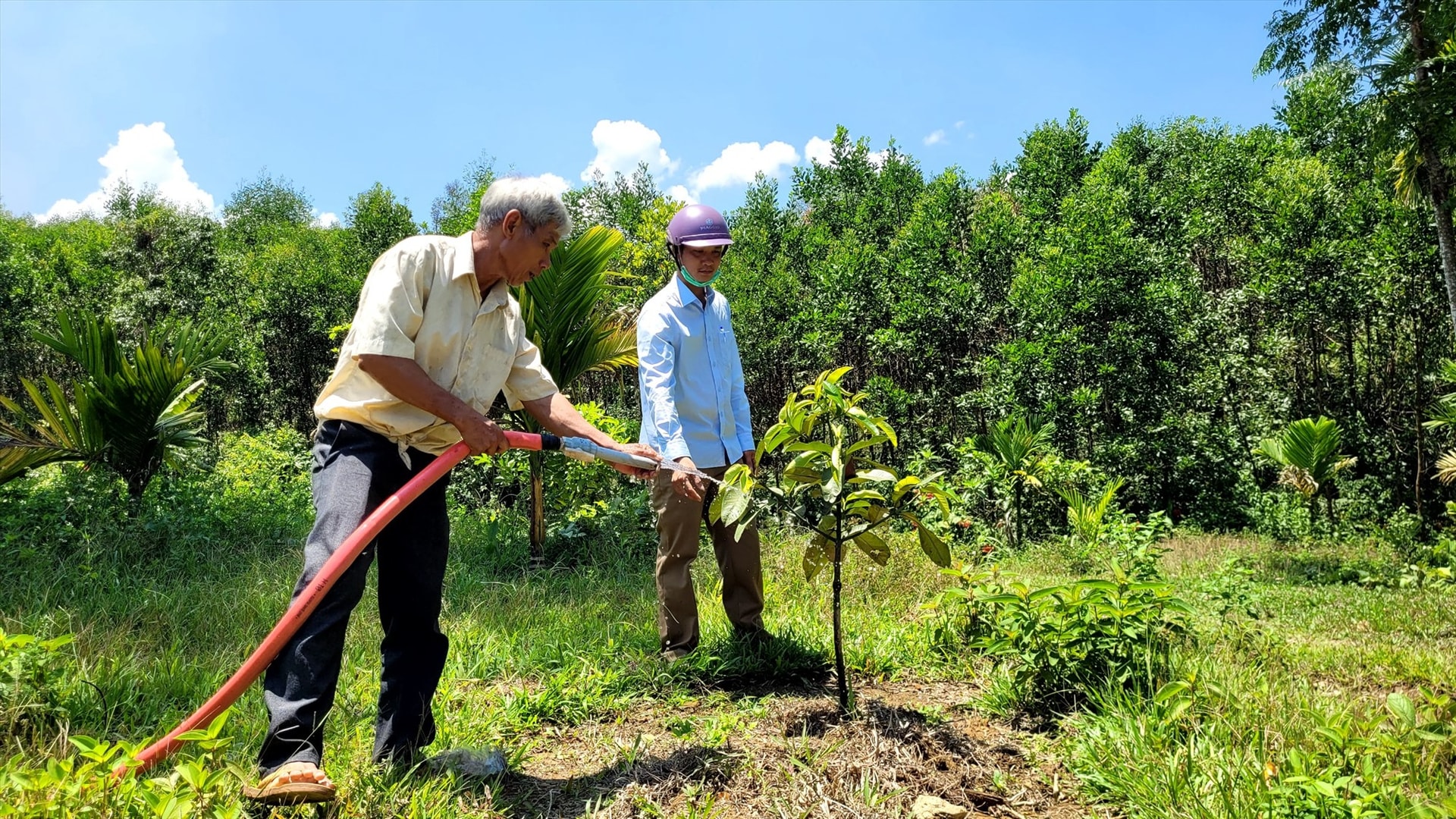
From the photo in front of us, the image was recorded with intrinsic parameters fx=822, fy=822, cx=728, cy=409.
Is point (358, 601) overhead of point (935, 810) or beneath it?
overhead

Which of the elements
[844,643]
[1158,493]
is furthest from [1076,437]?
[844,643]

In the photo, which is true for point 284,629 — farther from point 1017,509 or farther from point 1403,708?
point 1017,509

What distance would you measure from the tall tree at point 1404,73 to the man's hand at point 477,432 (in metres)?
7.00

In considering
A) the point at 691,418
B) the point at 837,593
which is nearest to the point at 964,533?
the point at 691,418

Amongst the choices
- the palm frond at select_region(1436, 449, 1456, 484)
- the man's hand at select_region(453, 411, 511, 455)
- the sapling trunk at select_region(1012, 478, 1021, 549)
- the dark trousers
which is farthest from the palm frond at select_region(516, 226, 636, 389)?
the palm frond at select_region(1436, 449, 1456, 484)

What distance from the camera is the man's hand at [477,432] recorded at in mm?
2369

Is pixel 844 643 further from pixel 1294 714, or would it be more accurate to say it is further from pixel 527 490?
pixel 527 490

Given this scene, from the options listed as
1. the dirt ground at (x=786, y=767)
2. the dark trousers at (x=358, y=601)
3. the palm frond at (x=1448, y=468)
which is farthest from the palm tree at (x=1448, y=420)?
the dark trousers at (x=358, y=601)

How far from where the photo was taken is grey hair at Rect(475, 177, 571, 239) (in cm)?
247

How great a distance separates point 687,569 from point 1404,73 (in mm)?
8271

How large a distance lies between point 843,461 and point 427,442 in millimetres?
1374

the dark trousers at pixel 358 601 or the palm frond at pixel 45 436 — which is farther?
the palm frond at pixel 45 436

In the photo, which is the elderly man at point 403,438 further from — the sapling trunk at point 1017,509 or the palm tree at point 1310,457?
the palm tree at point 1310,457

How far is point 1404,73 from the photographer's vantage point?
7426mm
